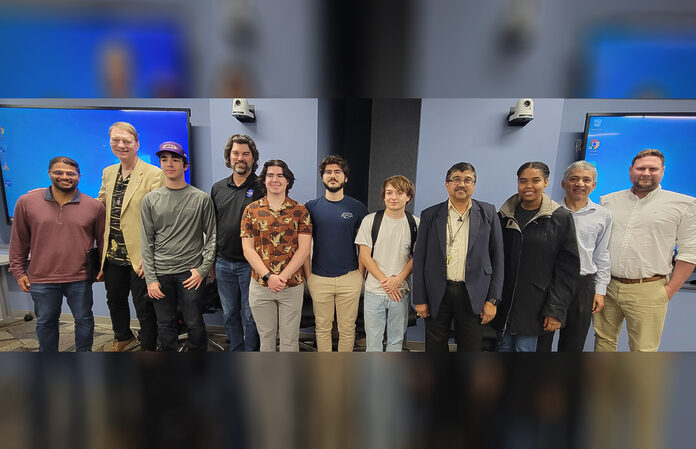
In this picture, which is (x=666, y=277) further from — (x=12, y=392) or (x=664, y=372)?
(x=12, y=392)

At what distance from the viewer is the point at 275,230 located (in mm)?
1919

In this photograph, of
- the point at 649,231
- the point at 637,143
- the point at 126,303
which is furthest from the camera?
the point at 126,303

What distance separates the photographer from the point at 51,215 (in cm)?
145

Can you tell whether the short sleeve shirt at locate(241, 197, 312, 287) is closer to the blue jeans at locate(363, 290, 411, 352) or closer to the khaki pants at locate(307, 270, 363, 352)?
the khaki pants at locate(307, 270, 363, 352)

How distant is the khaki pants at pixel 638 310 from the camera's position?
1.77 metres

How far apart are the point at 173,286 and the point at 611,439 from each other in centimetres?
221

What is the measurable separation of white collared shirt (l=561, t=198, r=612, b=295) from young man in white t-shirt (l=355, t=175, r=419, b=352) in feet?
3.00

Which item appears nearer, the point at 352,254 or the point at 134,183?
the point at 134,183

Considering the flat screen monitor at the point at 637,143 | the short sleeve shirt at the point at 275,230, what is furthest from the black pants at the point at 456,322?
the flat screen monitor at the point at 637,143

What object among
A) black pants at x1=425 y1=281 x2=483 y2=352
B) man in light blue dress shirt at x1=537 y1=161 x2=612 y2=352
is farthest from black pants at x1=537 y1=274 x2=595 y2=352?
black pants at x1=425 y1=281 x2=483 y2=352

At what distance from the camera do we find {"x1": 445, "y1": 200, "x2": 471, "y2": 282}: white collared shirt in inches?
68.1

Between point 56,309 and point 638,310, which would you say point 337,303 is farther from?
point 638,310

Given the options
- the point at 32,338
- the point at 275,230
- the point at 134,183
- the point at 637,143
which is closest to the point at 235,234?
the point at 275,230

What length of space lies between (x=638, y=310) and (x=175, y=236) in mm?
2809
